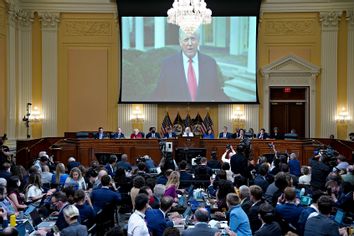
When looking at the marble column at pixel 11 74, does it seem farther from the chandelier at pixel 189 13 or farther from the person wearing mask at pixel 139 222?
the person wearing mask at pixel 139 222

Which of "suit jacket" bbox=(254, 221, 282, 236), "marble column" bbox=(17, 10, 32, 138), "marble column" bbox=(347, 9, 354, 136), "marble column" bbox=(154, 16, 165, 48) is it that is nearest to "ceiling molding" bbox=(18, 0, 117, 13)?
"marble column" bbox=(17, 10, 32, 138)

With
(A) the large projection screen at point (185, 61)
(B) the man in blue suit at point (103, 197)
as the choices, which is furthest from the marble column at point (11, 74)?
(B) the man in blue suit at point (103, 197)

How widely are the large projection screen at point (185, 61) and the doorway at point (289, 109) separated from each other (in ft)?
3.88

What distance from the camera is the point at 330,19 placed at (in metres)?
21.4

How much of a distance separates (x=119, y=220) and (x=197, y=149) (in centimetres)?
707

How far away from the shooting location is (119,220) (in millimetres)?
10062

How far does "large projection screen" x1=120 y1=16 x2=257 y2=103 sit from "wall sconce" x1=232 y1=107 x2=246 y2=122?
457 mm

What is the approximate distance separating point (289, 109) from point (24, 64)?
37.5 ft

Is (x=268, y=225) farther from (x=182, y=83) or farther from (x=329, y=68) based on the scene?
(x=329, y=68)

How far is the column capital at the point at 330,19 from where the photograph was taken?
21406 millimetres

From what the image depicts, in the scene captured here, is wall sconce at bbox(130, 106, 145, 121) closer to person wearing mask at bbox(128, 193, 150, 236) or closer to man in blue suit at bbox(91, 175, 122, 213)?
man in blue suit at bbox(91, 175, 122, 213)

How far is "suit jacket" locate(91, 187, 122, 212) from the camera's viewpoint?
8148 millimetres

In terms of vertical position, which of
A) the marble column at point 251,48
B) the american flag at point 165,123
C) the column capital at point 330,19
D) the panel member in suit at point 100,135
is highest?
the column capital at point 330,19

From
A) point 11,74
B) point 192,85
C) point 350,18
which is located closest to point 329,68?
point 350,18
